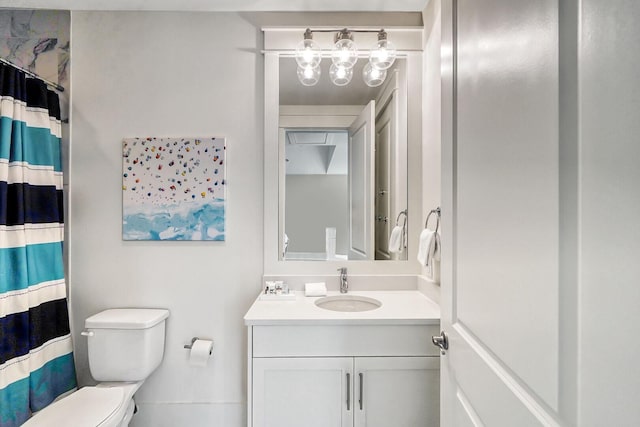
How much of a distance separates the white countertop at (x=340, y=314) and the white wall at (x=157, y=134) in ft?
1.18

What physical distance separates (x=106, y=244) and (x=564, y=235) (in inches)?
84.9

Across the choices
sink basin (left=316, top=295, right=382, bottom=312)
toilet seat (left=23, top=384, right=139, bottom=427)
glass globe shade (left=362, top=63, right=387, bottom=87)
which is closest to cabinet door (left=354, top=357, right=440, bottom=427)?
sink basin (left=316, top=295, right=382, bottom=312)

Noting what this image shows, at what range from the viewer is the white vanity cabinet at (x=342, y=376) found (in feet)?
4.87

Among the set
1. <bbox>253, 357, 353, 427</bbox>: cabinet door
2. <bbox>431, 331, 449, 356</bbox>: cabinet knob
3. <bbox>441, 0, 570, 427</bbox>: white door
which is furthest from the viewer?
<bbox>253, 357, 353, 427</bbox>: cabinet door

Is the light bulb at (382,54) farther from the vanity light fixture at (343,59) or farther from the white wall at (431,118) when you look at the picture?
the white wall at (431,118)

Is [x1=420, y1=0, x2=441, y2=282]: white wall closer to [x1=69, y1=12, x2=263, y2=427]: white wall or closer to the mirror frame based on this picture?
the mirror frame

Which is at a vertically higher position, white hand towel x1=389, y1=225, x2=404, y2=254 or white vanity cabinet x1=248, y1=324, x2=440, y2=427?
white hand towel x1=389, y1=225, x2=404, y2=254

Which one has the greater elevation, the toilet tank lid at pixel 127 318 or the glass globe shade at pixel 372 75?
the glass globe shade at pixel 372 75

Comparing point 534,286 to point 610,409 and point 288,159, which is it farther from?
point 288,159

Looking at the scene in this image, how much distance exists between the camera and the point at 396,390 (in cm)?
150

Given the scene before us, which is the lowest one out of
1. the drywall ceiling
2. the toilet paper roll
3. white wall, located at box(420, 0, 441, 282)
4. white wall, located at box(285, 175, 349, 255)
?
the toilet paper roll

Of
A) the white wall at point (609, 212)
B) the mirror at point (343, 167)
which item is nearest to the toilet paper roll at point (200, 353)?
the mirror at point (343, 167)

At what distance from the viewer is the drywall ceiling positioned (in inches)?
72.5

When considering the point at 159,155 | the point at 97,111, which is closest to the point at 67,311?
the point at 159,155
